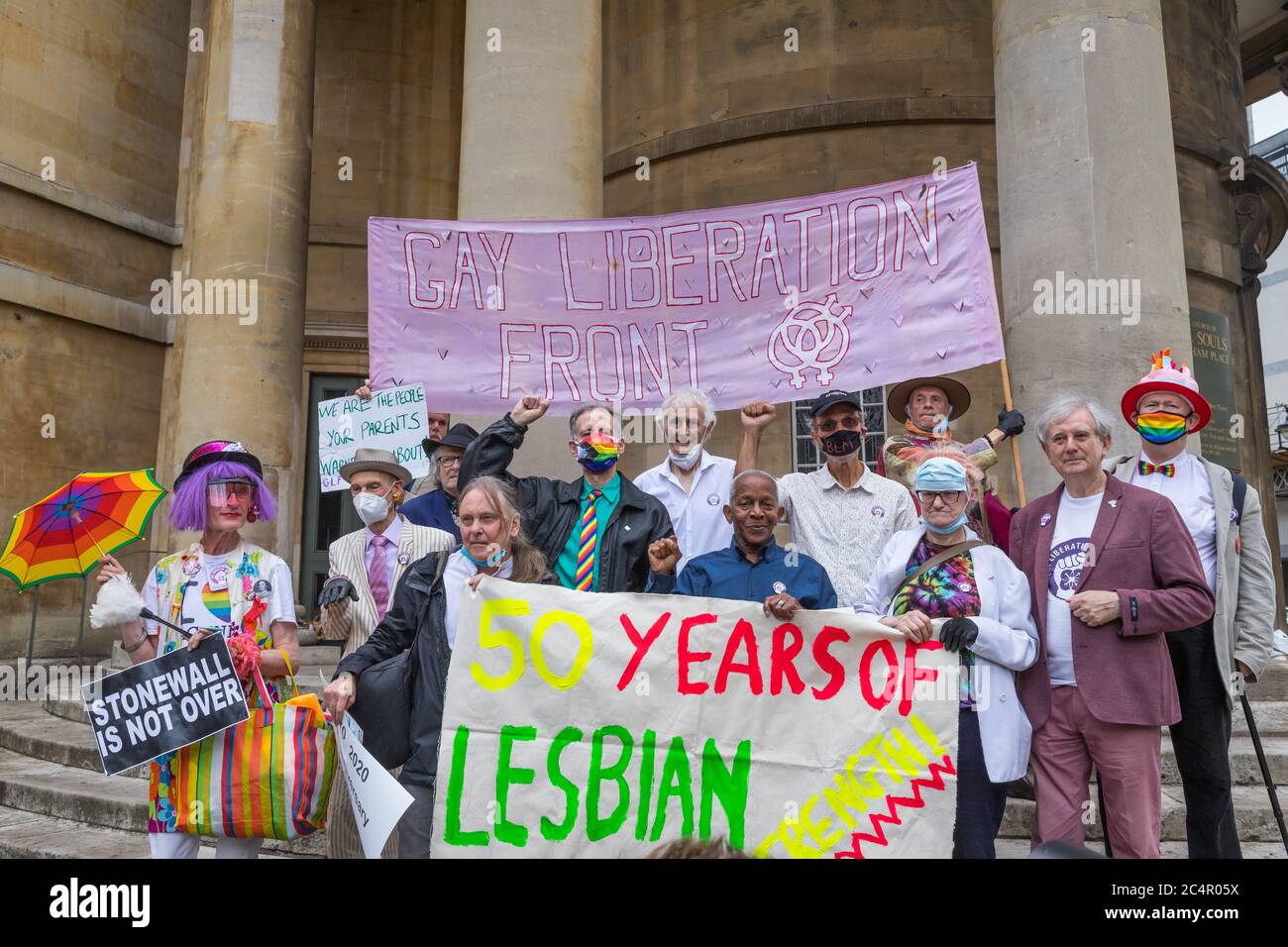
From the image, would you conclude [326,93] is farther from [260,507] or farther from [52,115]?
[260,507]

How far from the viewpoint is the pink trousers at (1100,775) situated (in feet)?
12.7

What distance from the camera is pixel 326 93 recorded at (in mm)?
15438

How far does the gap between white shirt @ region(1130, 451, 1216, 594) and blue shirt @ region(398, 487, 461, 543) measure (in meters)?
3.61

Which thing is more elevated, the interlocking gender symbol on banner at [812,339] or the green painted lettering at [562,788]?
the interlocking gender symbol on banner at [812,339]

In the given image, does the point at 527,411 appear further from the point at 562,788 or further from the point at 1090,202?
the point at 1090,202

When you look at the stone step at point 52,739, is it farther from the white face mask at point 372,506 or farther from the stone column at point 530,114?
the stone column at point 530,114

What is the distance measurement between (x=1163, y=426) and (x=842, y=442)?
1426mm

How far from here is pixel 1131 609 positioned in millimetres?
3857

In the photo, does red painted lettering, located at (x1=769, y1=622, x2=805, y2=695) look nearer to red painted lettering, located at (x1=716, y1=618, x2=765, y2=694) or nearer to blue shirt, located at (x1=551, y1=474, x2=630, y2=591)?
red painted lettering, located at (x1=716, y1=618, x2=765, y2=694)

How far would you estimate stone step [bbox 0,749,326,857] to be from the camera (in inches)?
239
